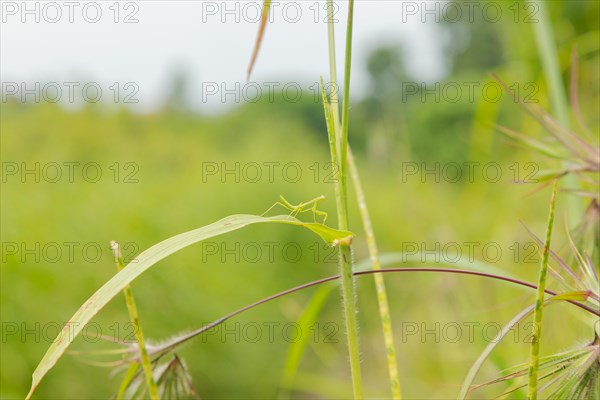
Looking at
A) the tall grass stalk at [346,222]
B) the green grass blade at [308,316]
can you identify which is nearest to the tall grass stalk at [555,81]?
the green grass blade at [308,316]

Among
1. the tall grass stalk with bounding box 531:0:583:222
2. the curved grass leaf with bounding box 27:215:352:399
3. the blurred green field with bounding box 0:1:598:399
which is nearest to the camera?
the curved grass leaf with bounding box 27:215:352:399

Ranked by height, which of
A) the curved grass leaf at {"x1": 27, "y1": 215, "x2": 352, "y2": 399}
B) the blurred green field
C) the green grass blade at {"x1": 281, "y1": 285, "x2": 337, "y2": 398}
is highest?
the curved grass leaf at {"x1": 27, "y1": 215, "x2": 352, "y2": 399}

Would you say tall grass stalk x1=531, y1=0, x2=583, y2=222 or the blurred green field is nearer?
tall grass stalk x1=531, y1=0, x2=583, y2=222

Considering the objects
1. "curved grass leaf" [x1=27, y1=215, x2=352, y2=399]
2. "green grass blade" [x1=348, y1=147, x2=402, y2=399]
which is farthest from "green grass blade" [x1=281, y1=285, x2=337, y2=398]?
"curved grass leaf" [x1=27, y1=215, x2=352, y2=399]

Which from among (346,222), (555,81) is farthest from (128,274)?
(555,81)

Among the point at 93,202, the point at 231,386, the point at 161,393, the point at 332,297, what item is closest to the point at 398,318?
the point at 332,297

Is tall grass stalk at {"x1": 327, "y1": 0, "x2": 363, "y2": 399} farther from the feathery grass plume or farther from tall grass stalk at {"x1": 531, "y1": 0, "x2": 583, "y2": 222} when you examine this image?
tall grass stalk at {"x1": 531, "y1": 0, "x2": 583, "y2": 222}
